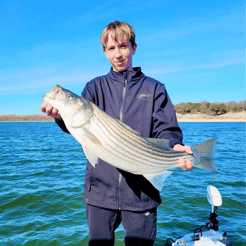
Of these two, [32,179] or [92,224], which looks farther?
[32,179]

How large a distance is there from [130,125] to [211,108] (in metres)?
83.3

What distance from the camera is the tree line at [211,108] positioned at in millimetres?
77100

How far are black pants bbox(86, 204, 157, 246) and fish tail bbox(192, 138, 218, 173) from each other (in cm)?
104

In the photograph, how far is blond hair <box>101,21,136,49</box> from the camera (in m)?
3.41

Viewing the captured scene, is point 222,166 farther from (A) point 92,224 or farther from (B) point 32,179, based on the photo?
(A) point 92,224

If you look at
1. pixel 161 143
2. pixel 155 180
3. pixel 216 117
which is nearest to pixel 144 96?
pixel 161 143

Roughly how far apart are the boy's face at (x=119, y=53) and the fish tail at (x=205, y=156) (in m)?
1.74

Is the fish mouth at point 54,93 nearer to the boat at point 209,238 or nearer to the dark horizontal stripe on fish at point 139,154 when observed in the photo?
the dark horizontal stripe on fish at point 139,154

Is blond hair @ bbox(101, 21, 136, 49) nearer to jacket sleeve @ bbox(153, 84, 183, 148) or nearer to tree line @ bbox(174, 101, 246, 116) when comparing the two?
jacket sleeve @ bbox(153, 84, 183, 148)

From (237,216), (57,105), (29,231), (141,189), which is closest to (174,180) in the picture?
(237,216)

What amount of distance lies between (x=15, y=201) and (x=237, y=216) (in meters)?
8.40

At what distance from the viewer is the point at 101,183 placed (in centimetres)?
302

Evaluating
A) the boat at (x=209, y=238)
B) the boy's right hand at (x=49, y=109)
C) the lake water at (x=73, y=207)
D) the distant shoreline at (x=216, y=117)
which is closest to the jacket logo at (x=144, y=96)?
the boy's right hand at (x=49, y=109)

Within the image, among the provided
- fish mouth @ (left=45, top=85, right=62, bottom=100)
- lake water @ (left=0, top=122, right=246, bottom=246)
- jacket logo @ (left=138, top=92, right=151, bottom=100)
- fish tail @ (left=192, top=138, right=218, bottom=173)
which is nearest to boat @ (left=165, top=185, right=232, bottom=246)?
lake water @ (left=0, top=122, right=246, bottom=246)
